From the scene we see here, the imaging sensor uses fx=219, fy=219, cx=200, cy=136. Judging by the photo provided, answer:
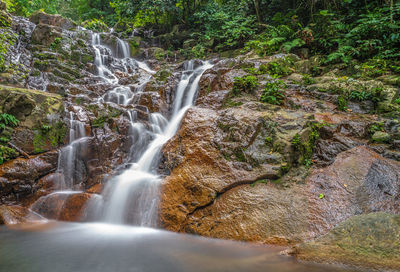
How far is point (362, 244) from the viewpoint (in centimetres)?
274

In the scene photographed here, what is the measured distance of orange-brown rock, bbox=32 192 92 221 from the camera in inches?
187

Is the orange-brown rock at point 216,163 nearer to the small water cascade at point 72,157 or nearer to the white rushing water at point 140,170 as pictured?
the white rushing water at point 140,170

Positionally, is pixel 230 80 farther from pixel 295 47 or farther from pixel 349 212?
pixel 349 212

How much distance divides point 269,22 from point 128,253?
13432 millimetres

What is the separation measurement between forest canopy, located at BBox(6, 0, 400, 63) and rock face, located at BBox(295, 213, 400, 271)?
19.4 ft

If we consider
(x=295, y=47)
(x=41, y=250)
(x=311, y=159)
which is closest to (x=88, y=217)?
(x=41, y=250)

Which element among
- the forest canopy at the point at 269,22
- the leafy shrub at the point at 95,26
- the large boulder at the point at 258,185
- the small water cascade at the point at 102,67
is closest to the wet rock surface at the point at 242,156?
the large boulder at the point at 258,185

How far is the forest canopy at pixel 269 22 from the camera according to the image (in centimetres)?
724

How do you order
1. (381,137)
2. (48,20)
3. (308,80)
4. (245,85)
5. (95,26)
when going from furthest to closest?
(95,26), (48,20), (308,80), (245,85), (381,137)

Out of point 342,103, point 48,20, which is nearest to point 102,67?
point 48,20

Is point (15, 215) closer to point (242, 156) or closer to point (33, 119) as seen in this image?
point (33, 119)

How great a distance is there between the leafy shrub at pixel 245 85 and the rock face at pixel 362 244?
4.09 meters

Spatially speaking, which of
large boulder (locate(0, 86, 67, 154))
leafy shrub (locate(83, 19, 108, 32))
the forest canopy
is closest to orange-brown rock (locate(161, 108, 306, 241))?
large boulder (locate(0, 86, 67, 154))

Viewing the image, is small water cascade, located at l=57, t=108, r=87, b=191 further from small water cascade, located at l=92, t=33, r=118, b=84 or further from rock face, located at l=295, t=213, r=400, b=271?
rock face, located at l=295, t=213, r=400, b=271
